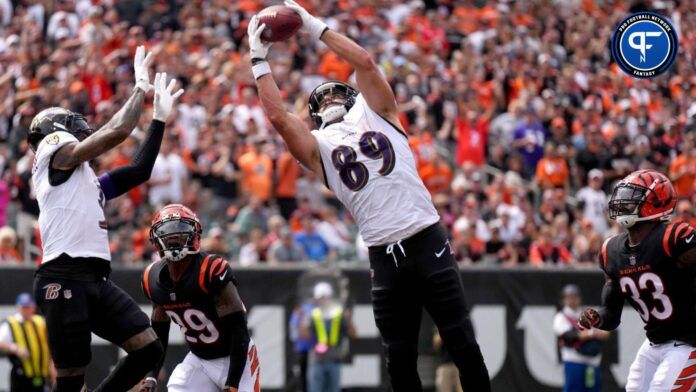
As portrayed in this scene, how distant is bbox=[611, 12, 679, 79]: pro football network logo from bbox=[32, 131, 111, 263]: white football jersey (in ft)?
19.3

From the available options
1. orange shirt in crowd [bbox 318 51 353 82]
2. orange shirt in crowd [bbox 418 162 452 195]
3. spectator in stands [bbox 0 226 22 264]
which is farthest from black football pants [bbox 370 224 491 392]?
orange shirt in crowd [bbox 318 51 353 82]

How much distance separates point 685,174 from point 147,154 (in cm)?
1140

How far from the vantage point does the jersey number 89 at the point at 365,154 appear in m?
7.71

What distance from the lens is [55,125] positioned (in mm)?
8219

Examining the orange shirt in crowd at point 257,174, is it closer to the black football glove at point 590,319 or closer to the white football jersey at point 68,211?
the white football jersey at point 68,211

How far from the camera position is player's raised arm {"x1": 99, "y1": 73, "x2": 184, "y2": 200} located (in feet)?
27.3

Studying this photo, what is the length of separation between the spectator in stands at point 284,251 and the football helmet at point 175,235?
23.3 feet

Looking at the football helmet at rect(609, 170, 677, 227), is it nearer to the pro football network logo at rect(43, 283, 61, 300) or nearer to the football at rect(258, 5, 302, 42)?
the football at rect(258, 5, 302, 42)

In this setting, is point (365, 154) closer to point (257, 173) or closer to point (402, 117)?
point (257, 173)

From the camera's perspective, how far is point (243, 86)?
1814cm

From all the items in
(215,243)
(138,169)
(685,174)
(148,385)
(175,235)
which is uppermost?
(138,169)

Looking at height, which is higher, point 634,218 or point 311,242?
point 634,218

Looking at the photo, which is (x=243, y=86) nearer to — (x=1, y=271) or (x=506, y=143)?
(x=506, y=143)

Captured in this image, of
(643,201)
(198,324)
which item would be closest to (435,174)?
(643,201)
